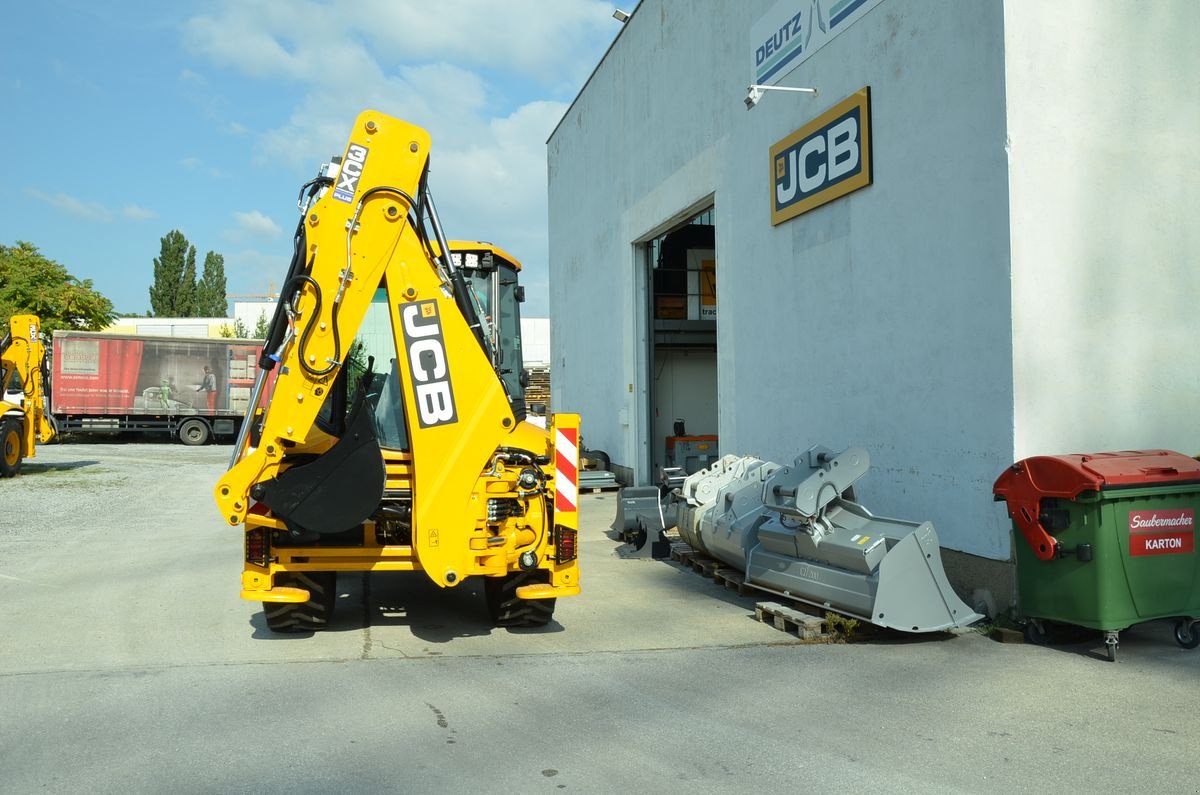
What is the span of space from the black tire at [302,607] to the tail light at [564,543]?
66.6 inches

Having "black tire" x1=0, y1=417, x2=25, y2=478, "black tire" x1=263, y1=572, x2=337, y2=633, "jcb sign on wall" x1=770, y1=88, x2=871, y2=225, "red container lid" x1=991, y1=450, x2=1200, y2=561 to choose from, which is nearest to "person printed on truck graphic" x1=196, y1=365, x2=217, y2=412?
"black tire" x1=0, y1=417, x2=25, y2=478

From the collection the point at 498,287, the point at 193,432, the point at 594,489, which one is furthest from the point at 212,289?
the point at 498,287

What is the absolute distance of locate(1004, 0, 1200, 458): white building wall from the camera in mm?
7191

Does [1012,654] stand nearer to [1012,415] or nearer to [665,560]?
[1012,415]

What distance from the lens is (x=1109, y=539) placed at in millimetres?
6059

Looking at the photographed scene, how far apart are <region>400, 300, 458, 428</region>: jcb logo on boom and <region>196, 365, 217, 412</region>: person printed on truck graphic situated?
2674 cm

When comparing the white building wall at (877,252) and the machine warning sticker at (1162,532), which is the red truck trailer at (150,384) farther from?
the machine warning sticker at (1162,532)

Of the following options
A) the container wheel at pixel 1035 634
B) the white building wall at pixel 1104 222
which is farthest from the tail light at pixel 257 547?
the white building wall at pixel 1104 222

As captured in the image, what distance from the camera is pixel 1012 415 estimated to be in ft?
23.3

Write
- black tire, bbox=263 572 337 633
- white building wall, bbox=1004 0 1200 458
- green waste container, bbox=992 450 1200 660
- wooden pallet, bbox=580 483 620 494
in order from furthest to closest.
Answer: wooden pallet, bbox=580 483 620 494 < white building wall, bbox=1004 0 1200 458 < black tire, bbox=263 572 337 633 < green waste container, bbox=992 450 1200 660

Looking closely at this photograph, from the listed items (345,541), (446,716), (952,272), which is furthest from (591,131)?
(446,716)

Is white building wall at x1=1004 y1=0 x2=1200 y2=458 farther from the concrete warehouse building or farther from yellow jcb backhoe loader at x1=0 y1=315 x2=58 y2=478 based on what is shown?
yellow jcb backhoe loader at x1=0 y1=315 x2=58 y2=478

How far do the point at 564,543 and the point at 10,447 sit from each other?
16.4 metres

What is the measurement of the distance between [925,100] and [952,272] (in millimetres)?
1565
